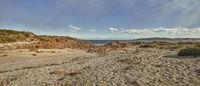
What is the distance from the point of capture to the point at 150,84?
54.3 ft

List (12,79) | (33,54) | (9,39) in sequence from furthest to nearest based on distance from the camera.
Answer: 1. (9,39)
2. (33,54)
3. (12,79)

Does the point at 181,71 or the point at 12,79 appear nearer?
the point at 181,71

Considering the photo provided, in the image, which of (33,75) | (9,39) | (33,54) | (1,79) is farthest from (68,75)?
(9,39)

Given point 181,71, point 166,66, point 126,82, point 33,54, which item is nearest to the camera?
point 126,82

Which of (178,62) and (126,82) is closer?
(126,82)

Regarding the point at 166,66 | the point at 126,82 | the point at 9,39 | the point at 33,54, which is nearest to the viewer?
the point at 126,82

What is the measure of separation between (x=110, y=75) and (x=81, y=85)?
2.33m

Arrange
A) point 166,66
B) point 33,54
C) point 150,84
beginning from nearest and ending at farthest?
point 150,84
point 166,66
point 33,54

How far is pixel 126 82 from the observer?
57.8ft

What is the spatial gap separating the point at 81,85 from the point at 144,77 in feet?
11.5

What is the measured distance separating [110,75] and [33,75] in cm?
644

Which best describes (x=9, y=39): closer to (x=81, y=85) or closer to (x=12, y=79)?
(x=12, y=79)

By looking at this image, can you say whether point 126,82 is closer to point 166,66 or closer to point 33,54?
point 166,66

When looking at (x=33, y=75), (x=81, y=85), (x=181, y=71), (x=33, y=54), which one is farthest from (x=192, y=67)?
(x=33, y=54)
